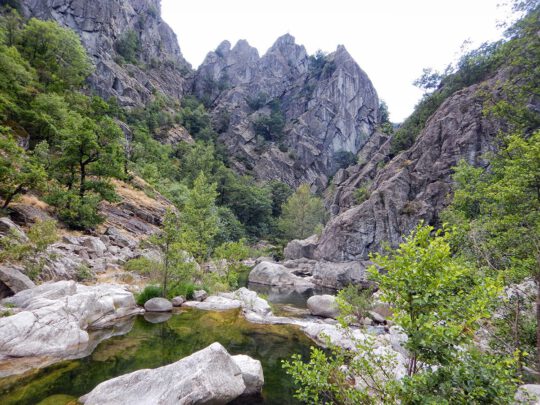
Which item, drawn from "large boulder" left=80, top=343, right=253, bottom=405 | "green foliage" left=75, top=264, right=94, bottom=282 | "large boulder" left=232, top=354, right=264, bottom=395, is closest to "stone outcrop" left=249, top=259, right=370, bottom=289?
"green foliage" left=75, top=264, right=94, bottom=282

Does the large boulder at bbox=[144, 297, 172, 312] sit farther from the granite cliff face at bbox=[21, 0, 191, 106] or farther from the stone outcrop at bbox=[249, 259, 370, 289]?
the granite cliff face at bbox=[21, 0, 191, 106]

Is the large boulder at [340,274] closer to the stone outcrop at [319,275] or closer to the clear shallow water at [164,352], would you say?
the stone outcrop at [319,275]

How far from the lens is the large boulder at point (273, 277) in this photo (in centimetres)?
3769

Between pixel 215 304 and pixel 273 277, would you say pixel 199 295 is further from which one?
pixel 273 277

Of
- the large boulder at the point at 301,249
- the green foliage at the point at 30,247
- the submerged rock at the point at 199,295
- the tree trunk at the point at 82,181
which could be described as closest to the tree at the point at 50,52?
the tree trunk at the point at 82,181

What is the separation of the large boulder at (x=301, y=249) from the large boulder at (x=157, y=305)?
126 ft

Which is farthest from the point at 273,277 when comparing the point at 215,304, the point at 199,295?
the point at 215,304

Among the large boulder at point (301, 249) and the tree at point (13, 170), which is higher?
the tree at point (13, 170)

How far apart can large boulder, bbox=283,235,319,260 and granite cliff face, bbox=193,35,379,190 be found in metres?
42.1

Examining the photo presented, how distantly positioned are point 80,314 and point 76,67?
163ft

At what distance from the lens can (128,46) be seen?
88.5m

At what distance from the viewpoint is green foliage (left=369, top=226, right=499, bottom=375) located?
3.77m

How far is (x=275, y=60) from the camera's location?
12069 centimetres

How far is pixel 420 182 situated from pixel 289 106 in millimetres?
81281
